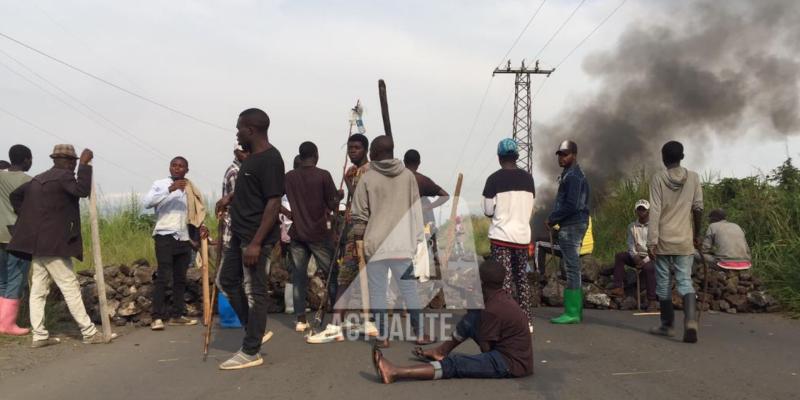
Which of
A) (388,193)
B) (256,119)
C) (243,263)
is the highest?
(256,119)

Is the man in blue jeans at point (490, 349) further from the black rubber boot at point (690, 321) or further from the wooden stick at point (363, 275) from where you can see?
the black rubber boot at point (690, 321)

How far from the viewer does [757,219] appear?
12.5m

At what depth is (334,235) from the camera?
720 cm

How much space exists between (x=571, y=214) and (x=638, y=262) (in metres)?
2.27

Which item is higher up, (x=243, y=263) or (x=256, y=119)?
(x=256, y=119)

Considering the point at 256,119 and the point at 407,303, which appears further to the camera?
A: the point at 407,303

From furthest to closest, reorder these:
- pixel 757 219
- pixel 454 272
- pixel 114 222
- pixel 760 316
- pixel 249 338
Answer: pixel 114 222 → pixel 757 219 → pixel 454 272 → pixel 760 316 → pixel 249 338

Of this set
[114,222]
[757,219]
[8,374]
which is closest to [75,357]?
[8,374]

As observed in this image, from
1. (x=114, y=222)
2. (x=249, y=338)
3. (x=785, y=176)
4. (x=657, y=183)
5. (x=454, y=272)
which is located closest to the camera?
(x=249, y=338)

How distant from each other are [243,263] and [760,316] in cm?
669

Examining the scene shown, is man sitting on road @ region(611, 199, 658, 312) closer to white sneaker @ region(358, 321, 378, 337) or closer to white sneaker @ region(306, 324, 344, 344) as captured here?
white sneaker @ region(358, 321, 378, 337)

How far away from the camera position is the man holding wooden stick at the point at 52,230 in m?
6.30

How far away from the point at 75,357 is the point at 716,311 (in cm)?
772

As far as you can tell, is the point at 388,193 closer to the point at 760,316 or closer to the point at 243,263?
the point at 243,263
